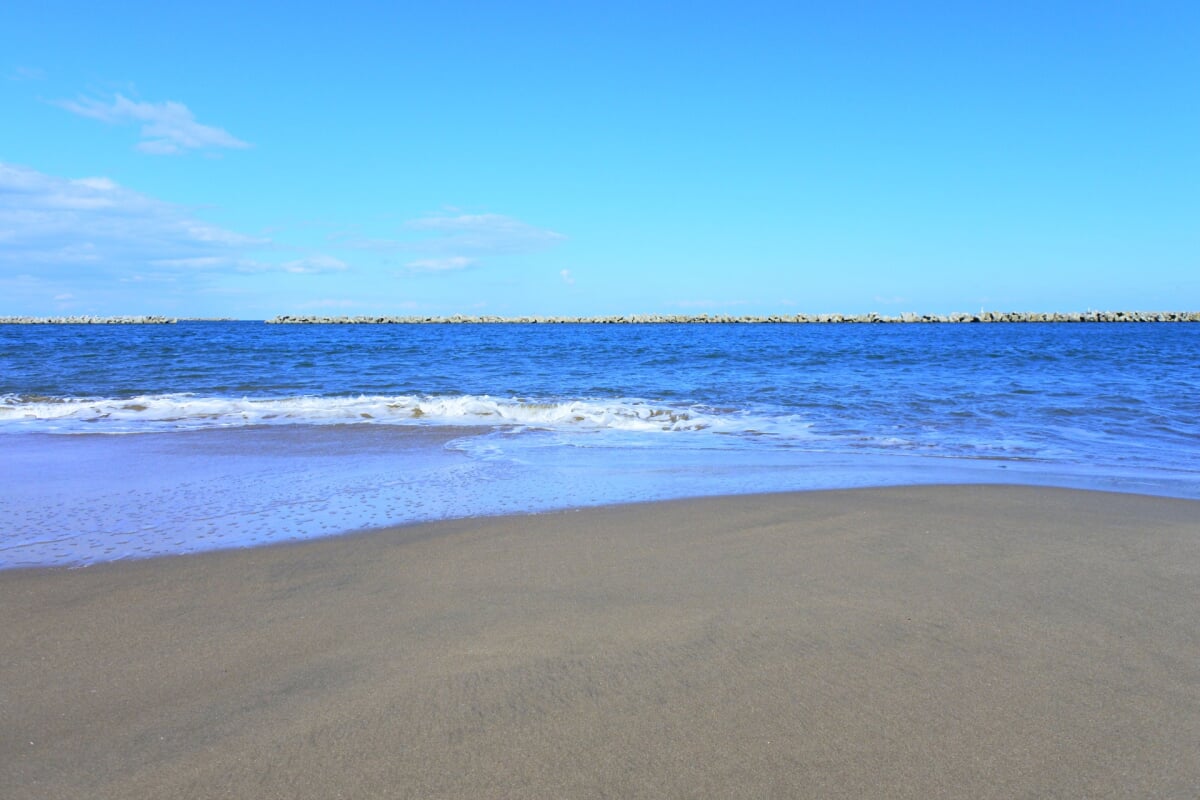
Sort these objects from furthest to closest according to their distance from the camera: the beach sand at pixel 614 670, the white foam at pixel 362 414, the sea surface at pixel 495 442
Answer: the white foam at pixel 362 414
the sea surface at pixel 495 442
the beach sand at pixel 614 670

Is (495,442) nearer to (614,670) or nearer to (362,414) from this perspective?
(362,414)

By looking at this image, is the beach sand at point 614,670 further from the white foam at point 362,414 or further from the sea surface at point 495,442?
the white foam at point 362,414

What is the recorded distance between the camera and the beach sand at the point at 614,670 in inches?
80.6

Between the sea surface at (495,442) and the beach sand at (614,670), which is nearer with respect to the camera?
the beach sand at (614,670)

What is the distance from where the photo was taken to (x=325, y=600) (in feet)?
11.2

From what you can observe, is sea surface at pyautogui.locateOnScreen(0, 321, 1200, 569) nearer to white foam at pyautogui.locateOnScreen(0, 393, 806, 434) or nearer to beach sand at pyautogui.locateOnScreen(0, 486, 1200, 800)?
white foam at pyautogui.locateOnScreen(0, 393, 806, 434)

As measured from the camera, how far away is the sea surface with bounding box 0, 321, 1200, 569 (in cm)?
531

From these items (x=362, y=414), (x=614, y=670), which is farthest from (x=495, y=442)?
(x=614, y=670)

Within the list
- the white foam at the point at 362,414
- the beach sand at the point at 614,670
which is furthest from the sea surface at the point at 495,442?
the beach sand at the point at 614,670

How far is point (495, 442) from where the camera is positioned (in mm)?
9039

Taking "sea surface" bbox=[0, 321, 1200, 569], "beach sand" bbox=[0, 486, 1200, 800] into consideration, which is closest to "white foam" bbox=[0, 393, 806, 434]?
"sea surface" bbox=[0, 321, 1200, 569]

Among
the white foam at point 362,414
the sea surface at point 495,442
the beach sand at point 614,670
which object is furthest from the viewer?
the white foam at point 362,414

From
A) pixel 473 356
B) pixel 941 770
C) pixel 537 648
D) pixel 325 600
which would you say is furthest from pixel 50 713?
pixel 473 356

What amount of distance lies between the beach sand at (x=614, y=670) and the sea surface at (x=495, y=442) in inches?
40.7
